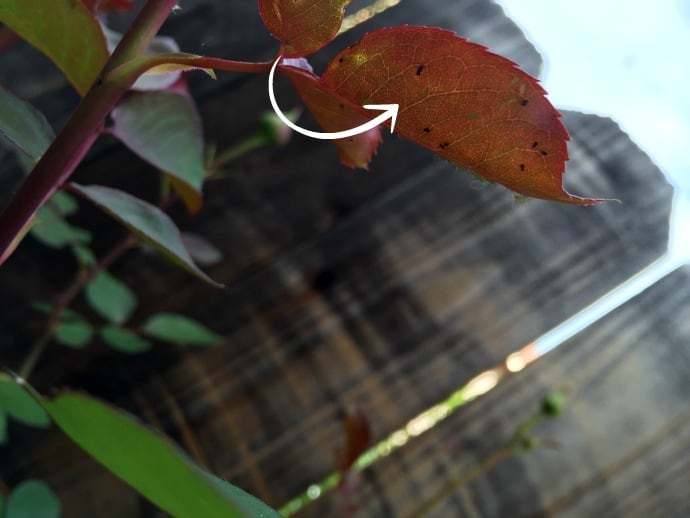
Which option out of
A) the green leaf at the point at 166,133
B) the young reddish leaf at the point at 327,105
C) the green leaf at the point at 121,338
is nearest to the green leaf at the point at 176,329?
the green leaf at the point at 121,338

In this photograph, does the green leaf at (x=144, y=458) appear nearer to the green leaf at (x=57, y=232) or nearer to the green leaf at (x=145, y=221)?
the green leaf at (x=145, y=221)

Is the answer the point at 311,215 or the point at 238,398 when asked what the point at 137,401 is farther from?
the point at 311,215

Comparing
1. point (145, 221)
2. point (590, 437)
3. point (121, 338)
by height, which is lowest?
point (590, 437)

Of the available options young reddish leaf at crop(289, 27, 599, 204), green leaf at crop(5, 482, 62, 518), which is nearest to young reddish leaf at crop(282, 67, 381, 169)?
young reddish leaf at crop(289, 27, 599, 204)

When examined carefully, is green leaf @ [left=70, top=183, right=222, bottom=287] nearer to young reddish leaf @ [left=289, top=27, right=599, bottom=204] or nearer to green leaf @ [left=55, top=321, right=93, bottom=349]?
young reddish leaf @ [left=289, top=27, right=599, bottom=204]

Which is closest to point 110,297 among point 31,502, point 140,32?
point 31,502

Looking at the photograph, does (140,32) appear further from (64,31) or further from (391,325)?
(391,325)

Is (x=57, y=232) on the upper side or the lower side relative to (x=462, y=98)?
lower

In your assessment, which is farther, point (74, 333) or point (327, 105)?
point (74, 333)
